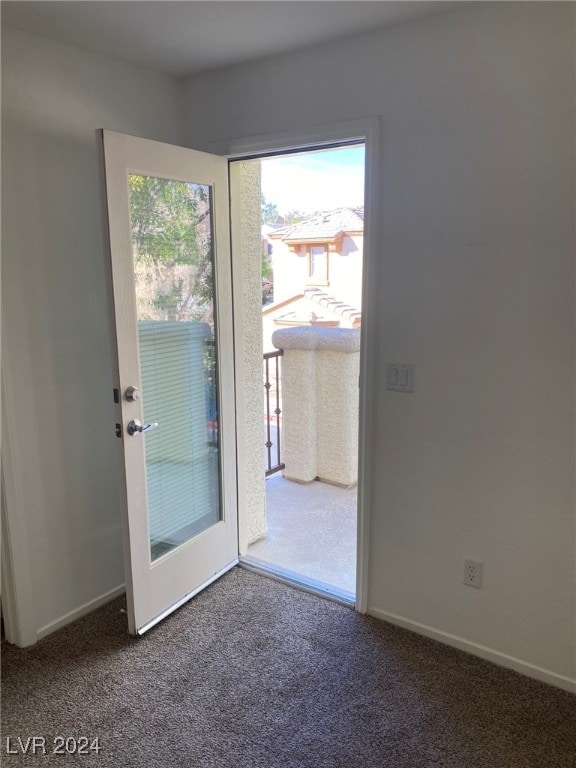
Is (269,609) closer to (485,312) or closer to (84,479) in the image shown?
(84,479)

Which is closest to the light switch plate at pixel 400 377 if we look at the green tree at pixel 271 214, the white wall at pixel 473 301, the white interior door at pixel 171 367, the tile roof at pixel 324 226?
the white wall at pixel 473 301

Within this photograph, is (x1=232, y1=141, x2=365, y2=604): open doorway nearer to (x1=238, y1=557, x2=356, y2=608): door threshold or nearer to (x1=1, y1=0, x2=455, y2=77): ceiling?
(x1=238, y1=557, x2=356, y2=608): door threshold

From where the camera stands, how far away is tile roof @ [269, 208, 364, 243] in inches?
272

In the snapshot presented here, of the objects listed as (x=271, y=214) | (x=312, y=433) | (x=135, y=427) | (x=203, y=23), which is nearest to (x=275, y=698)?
(x=135, y=427)

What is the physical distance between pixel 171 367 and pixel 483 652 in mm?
1796

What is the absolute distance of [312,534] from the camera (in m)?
3.25

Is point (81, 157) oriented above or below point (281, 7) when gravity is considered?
below

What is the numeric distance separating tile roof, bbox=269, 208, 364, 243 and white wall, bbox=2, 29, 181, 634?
461 cm

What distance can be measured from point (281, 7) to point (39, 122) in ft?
3.34

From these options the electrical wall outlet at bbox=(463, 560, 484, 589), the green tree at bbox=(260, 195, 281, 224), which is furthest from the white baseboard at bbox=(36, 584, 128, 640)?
the green tree at bbox=(260, 195, 281, 224)

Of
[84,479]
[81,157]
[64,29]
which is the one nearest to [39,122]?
[81,157]

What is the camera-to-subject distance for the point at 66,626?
7.72 feet

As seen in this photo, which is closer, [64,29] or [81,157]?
[64,29]

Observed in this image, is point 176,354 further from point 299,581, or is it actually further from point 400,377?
point 299,581
